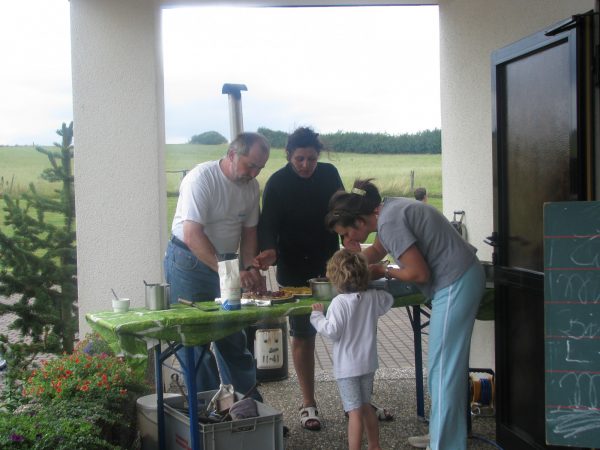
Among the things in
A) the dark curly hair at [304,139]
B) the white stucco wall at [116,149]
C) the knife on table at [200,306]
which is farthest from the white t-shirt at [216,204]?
the white stucco wall at [116,149]

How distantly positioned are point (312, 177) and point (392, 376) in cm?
203

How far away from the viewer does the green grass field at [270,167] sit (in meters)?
5.41

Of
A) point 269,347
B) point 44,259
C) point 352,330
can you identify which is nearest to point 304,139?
point 352,330

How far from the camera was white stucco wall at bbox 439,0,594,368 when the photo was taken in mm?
4863

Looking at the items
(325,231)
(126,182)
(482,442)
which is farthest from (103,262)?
(482,442)

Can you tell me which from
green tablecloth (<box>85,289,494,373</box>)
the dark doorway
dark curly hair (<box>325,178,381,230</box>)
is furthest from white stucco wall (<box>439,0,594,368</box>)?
green tablecloth (<box>85,289,494,373</box>)

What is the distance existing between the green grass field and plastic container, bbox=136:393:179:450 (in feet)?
5.73

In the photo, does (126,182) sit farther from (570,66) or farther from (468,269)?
(570,66)

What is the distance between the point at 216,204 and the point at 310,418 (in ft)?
4.80

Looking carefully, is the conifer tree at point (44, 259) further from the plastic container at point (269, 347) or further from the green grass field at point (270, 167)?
the plastic container at point (269, 347)

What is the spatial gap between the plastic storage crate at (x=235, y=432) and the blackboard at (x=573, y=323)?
131 centimetres

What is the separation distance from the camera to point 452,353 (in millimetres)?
3322

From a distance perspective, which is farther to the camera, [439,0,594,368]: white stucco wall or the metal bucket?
[439,0,594,368]: white stucco wall

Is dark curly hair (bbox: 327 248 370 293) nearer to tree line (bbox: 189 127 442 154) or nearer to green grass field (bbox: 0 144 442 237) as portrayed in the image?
green grass field (bbox: 0 144 442 237)
